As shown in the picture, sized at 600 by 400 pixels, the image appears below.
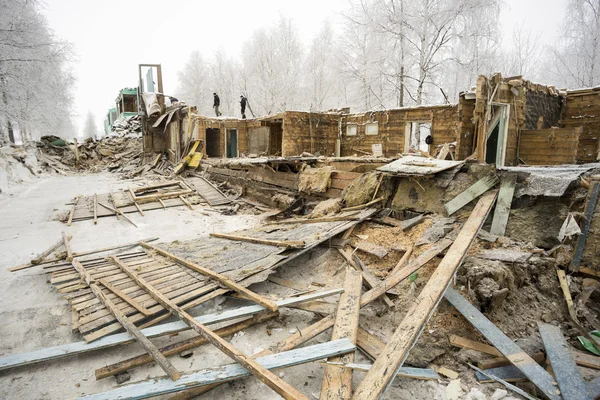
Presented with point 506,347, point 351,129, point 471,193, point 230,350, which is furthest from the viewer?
point 351,129

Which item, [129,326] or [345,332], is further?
[129,326]

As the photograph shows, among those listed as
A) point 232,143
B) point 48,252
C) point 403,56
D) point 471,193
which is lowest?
point 48,252

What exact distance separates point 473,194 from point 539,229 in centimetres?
113

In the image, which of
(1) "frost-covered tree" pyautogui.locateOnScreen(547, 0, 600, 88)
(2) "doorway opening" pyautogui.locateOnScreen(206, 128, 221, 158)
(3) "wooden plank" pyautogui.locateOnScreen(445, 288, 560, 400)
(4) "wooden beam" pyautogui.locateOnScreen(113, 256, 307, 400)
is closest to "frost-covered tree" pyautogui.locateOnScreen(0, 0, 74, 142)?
(2) "doorway opening" pyautogui.locateOnScreen(206, 128, 221, 158)

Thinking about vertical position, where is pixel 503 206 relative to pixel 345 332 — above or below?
above

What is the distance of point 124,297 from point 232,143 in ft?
61.1

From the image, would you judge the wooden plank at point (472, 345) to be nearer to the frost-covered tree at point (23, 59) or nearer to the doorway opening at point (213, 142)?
the frost-covered tree at point (23, 59)

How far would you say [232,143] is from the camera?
21.6m

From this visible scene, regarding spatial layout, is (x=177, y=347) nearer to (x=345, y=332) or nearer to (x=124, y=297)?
(x=124, y=297)

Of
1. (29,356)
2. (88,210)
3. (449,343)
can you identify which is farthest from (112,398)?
(88,210)

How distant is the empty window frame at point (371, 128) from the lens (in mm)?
15047

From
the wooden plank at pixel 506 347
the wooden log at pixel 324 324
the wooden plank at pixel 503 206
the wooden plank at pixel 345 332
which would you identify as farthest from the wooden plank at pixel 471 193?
the wooden plank at pixel 345 332

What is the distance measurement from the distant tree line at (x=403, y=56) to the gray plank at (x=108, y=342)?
14410 mm

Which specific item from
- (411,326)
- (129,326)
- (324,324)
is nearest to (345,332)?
(324,324)
